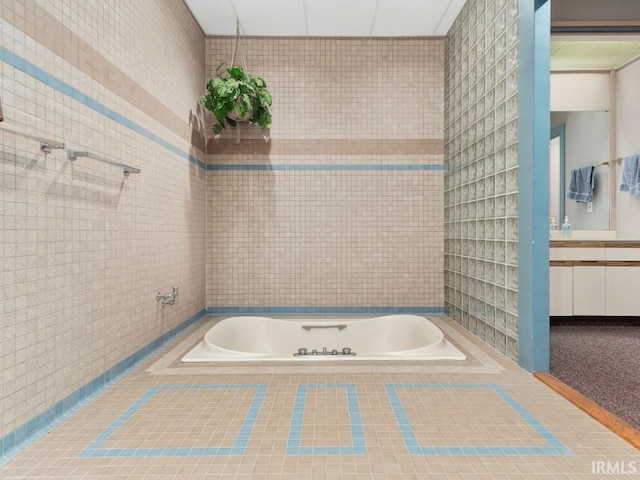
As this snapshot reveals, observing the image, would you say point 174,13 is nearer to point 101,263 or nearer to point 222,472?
point 101,263

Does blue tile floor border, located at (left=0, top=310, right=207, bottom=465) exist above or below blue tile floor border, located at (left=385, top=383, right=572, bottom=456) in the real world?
above

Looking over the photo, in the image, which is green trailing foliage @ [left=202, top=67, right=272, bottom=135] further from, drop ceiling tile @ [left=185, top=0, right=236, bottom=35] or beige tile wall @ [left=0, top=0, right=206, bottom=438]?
drop ceiling tile @ [left=185, top=0, right=236, bottom=35]

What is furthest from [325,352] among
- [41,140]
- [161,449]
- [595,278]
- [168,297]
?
[595,278]

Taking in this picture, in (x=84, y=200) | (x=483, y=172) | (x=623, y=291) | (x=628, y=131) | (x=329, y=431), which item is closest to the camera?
(x=329, y=431)

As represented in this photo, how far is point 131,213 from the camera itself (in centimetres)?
202

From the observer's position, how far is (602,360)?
227 centimetres

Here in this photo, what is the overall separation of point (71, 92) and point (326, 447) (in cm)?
168

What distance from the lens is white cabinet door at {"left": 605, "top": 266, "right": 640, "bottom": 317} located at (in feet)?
9.86

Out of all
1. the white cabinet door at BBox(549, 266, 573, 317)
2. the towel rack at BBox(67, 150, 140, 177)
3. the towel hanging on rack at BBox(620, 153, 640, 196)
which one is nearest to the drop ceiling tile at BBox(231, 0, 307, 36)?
the towel rack at BBox(67, 150, 140, 177)

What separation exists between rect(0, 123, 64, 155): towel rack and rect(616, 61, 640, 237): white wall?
4.13m

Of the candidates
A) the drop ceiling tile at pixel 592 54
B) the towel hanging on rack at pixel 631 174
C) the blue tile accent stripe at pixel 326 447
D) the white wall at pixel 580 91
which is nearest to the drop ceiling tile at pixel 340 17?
the drop ceiling tile at pixel 592 54

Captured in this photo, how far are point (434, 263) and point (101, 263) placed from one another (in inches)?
98.1

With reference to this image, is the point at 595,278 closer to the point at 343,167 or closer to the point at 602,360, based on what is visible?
the point at 602,360

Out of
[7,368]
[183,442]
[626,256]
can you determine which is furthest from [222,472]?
[626,256]
